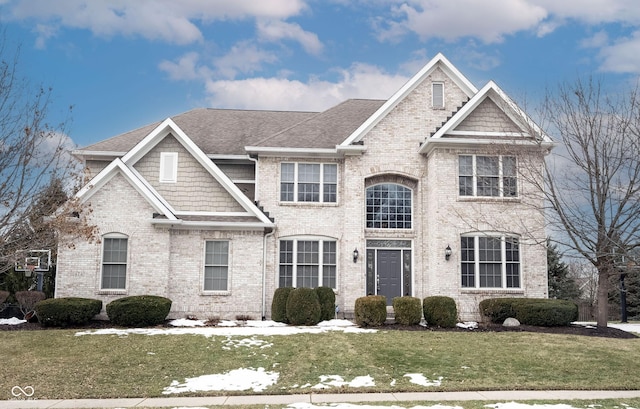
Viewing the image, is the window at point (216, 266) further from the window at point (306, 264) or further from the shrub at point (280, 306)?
the shrub at point (280, 306)

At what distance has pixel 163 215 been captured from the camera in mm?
19891

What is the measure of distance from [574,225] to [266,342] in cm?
867

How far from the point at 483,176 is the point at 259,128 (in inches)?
391

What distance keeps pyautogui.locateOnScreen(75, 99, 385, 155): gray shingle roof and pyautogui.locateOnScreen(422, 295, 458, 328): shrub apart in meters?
7.26

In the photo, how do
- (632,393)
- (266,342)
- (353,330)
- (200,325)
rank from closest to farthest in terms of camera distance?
(632,393) → (266,342) → (353,330) → (200,325)

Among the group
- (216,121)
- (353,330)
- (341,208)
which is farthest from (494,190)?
(216,121)

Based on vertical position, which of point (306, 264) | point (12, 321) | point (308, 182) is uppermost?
point (308, 182)

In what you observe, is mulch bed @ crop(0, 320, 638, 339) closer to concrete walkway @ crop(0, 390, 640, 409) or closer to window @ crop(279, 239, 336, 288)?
window @ crop(279, 239, 336, 288)

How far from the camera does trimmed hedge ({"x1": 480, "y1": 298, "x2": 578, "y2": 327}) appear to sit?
18.6m

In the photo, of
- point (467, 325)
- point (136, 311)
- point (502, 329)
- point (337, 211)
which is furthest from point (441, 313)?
point (136, 311)

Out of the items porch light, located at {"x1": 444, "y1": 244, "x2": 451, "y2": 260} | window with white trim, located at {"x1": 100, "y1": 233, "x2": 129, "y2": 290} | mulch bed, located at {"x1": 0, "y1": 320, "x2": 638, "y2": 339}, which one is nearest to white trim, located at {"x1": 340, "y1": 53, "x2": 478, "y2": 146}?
porch light, located at {"x1": 444, "y1": 244, "x2": 451, "y2": 260}

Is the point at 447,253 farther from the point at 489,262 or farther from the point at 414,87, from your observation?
the point at 414,87

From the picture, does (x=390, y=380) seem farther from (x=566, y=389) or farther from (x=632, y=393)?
(x=632, y=393)

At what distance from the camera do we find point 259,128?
25.9 metres
